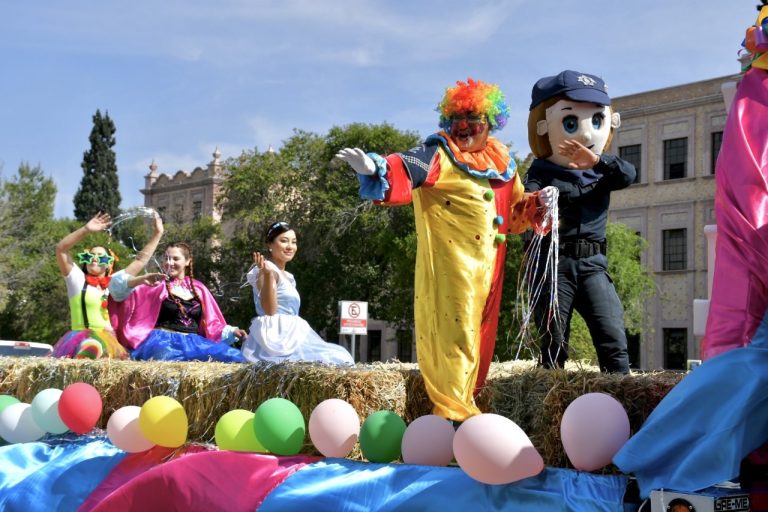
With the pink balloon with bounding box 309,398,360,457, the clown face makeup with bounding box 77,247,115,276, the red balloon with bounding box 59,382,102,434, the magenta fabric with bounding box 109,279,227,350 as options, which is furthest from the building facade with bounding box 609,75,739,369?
the pink balloon with bounding box 309,398,360,457

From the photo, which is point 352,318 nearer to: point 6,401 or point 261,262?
point 261,262

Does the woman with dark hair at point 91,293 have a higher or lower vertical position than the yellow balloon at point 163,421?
higher

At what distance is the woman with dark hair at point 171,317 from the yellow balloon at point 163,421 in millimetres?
2469

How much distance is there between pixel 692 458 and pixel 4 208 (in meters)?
30.2

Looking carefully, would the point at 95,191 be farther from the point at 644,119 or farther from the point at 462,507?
the point at 462,507

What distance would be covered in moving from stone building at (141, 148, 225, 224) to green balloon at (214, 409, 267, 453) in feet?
130

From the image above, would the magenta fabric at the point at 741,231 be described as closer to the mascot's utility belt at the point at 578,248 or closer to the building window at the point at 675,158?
the mascot's utility belt at the point at 578,248

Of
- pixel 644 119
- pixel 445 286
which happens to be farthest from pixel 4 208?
pixel 445 286

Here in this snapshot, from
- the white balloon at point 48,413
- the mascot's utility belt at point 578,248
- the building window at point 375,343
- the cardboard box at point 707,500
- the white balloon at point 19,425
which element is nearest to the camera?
the cardboard box at point 707,500

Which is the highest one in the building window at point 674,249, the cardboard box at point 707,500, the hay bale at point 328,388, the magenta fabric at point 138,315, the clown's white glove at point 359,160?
the building window at point 674,249

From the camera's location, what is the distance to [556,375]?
3.87m

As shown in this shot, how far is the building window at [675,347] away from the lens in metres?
30.9

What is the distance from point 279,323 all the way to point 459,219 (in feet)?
9.70

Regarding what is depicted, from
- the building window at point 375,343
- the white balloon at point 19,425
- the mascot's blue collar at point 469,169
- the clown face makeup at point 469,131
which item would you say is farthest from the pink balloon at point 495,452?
the building window at point 375,343
